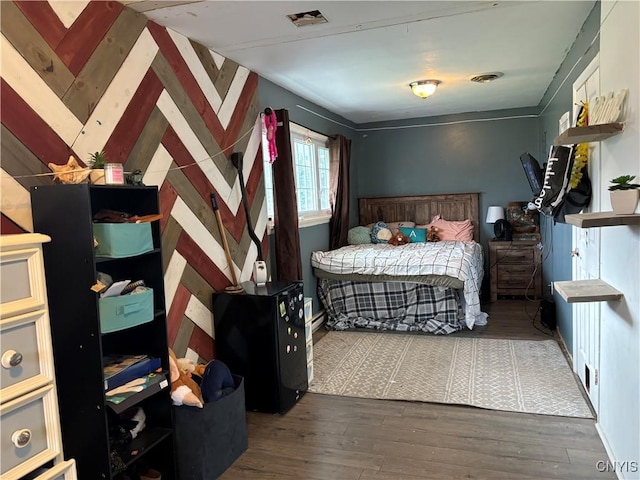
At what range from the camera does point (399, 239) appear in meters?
5.83

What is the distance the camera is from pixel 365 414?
9.64 ft

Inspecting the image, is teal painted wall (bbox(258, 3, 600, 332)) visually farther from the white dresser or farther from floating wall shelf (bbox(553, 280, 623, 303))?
the white dresser

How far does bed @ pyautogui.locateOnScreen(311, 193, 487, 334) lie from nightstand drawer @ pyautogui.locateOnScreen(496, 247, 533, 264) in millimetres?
585

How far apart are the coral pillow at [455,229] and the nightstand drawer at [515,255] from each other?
0.44m

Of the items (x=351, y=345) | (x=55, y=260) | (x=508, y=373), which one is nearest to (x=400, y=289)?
(x=351, y=345)

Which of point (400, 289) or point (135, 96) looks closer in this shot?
point (135, 96)

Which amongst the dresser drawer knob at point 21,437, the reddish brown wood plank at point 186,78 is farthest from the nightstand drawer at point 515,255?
the dresser drawer knob at point 21,437

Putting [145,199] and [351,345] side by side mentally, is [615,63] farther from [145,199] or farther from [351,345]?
[351,345]

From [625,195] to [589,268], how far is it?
1.04 m

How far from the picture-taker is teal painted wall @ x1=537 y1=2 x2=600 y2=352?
9.49 feet

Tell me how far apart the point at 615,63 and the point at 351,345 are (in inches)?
118

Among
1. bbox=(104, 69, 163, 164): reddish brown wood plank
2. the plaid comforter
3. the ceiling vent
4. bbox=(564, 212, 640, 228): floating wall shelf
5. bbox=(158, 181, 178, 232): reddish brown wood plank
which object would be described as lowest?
the plaid comforter

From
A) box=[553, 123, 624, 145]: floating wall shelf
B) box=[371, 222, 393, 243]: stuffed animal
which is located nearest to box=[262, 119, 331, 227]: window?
box=[371, 222, 393, 243]: stuffed animal

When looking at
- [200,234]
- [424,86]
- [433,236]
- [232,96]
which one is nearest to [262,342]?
[200,234]
